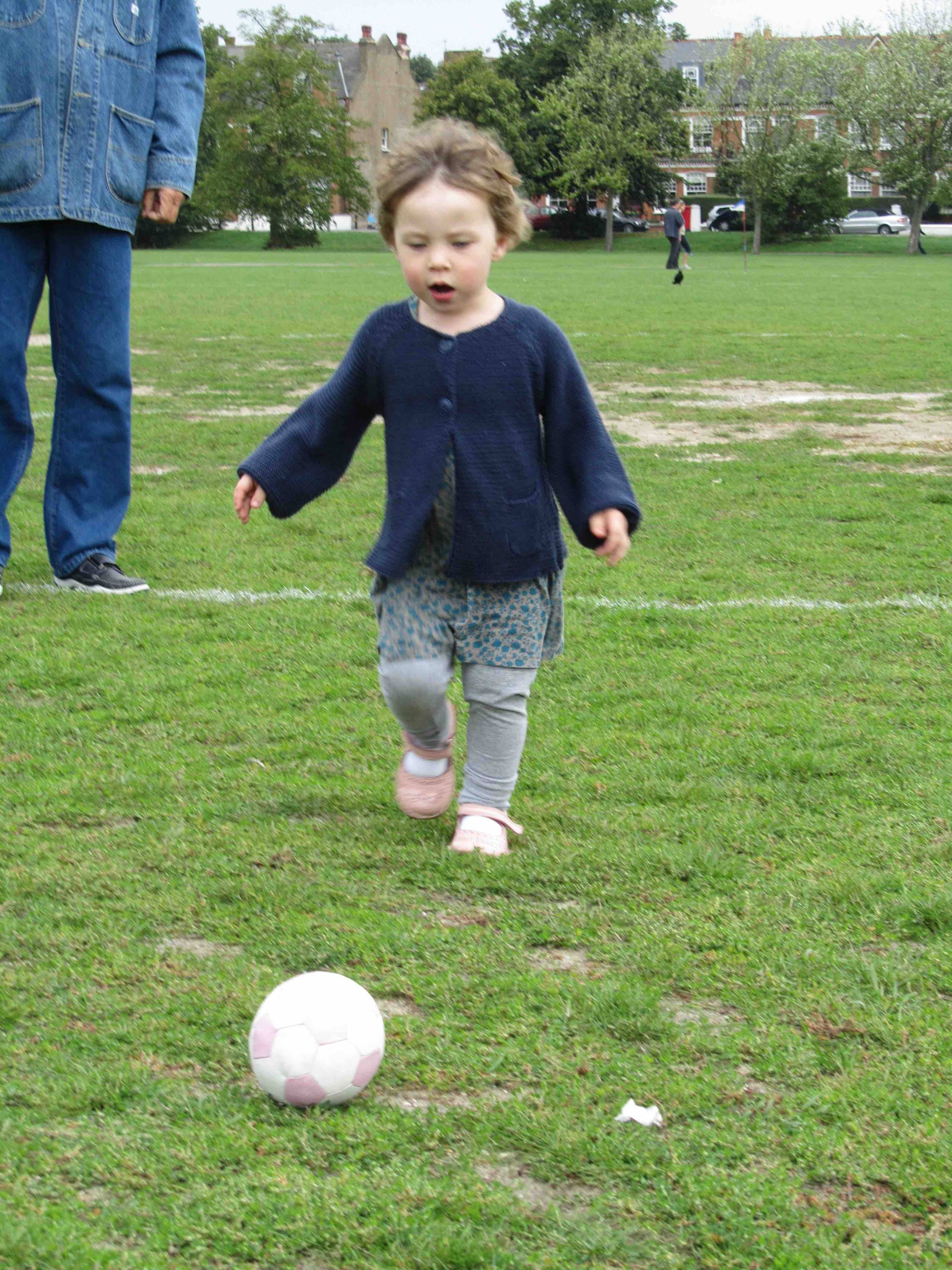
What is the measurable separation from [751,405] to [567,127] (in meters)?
54.6

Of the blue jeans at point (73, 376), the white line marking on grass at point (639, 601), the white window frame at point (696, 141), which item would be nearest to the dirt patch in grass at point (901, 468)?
the white line marking on grass at point (639, 601)

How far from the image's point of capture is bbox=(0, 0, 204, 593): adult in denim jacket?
506cm

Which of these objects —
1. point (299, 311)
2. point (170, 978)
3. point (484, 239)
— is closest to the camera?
point (170, 978)

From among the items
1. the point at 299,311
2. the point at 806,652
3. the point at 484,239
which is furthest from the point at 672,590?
the point at 299,311

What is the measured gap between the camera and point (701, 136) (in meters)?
77.9

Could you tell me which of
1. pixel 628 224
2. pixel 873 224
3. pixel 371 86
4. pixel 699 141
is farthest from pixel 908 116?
pixel 371 86

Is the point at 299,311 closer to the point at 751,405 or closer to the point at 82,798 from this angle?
the point at 751,405

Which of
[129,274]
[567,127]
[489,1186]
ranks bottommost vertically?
[489,1186]

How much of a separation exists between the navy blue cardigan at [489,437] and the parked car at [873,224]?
6351cm

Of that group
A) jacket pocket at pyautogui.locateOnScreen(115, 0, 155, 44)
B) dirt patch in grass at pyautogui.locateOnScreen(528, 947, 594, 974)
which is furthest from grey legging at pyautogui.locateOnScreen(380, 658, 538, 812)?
jacket pocket at pyautogui.locateOnScreen(115, 0, 155, 44)

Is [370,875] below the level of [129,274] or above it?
below

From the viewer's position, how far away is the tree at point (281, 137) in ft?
201

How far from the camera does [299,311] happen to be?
62.1 ft

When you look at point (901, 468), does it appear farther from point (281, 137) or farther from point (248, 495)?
point (281, 137)
